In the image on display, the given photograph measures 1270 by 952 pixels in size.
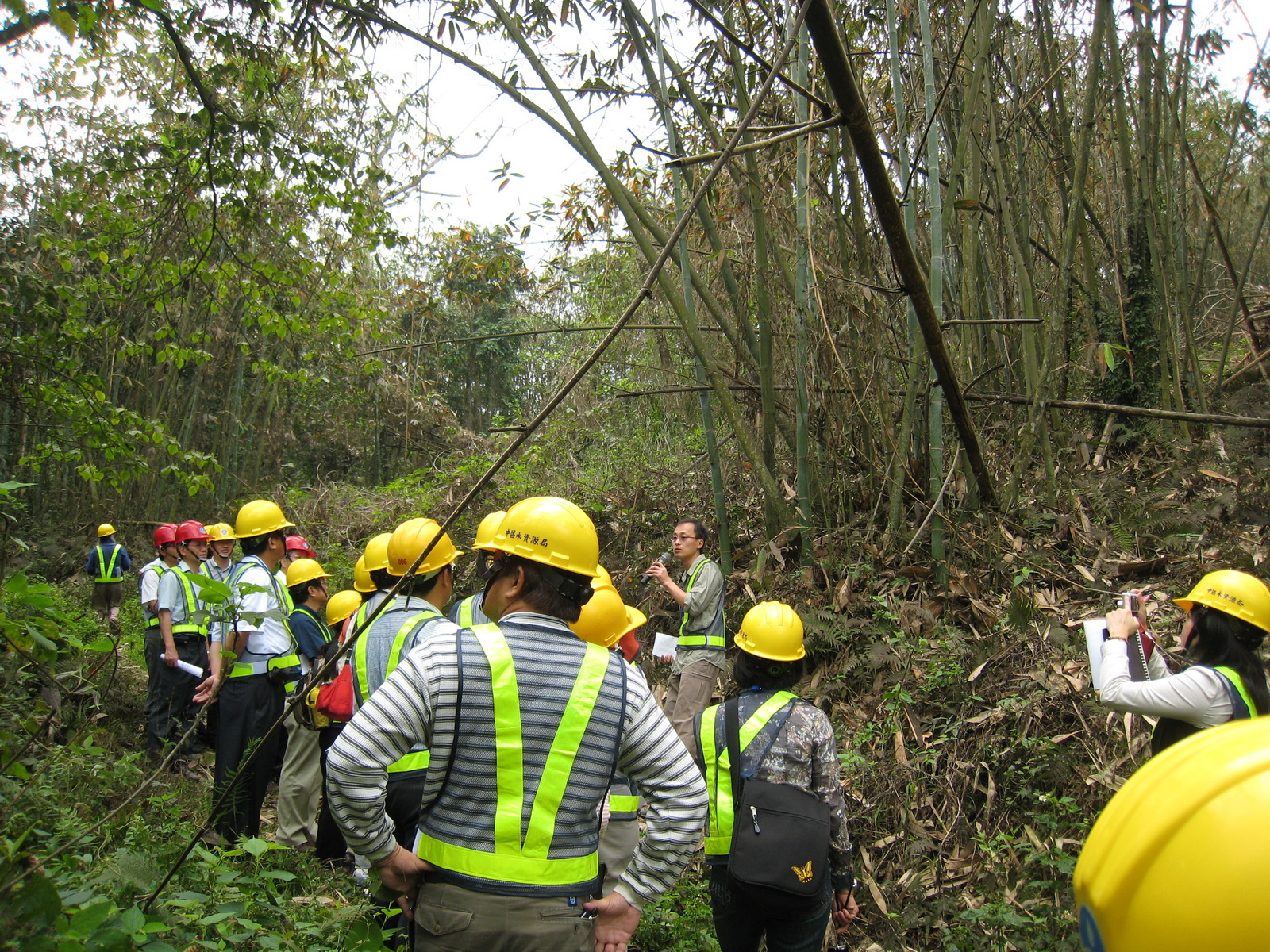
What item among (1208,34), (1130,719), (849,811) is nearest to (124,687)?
(849,811)

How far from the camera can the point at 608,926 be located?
1.97m

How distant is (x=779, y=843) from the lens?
2658 millimetres

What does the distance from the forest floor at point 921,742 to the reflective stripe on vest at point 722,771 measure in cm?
82

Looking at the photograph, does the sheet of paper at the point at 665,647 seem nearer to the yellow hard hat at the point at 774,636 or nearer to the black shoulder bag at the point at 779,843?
the yellow hard hat at the point at 774,636

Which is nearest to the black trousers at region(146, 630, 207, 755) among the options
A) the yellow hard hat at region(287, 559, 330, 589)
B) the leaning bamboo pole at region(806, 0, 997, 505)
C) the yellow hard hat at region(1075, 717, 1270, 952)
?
the yellow hard hat at region(287, 559, 330, 589)

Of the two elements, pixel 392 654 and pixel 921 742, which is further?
pixel 921 742

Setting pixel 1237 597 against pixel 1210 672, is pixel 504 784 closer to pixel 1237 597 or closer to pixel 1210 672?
pixel 1210 672

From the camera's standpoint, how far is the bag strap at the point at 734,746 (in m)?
2.80

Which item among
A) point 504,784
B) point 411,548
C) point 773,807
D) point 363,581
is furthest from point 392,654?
point 363,581

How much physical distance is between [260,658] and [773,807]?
2875 millimetres

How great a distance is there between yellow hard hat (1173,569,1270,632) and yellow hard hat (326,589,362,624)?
11.6 ft

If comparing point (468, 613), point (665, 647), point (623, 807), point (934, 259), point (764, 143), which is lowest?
point (665, 647)

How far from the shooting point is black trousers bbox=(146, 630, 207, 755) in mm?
5945

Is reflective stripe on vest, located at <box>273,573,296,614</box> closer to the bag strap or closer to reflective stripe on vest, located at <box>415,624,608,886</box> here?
the bag strap
